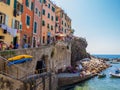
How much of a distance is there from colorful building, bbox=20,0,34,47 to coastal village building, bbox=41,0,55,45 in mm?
7506

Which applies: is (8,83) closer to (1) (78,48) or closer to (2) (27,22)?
(2) (27,22)

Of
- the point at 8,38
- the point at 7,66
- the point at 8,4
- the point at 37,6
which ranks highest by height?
the point at 37,6

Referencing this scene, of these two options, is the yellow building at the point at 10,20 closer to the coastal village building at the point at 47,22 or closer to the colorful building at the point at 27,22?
the colorful building at the point at 27,22

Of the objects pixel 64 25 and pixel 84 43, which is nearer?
pixel 64 25

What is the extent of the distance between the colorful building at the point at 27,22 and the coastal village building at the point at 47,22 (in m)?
7.51

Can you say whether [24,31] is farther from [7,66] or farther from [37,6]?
[7,66]

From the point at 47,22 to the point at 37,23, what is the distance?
7.23m

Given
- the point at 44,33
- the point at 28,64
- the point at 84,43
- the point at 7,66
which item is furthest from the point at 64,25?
the point at 7,66

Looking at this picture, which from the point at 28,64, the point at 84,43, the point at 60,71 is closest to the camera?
the point at 28,64

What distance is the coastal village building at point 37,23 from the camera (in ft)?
129

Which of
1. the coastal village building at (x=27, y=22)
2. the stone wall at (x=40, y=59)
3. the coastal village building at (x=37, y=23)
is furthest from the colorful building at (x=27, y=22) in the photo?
the stone wall at (x=40, y=59)

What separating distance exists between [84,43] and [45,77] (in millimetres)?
52234

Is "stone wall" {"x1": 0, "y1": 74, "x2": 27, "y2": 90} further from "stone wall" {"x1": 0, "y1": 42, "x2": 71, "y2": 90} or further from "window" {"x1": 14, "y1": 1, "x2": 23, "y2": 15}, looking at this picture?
"window" {"x1": 14, "y1": 1, "x2": 23, "y2": 15}

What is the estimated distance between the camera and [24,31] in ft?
113
